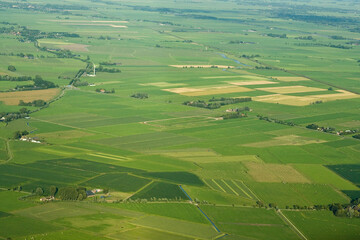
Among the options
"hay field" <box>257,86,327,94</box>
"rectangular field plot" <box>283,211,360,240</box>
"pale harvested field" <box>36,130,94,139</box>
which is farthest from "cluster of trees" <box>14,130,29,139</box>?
"hay field" <box>257,86,327,94</box>

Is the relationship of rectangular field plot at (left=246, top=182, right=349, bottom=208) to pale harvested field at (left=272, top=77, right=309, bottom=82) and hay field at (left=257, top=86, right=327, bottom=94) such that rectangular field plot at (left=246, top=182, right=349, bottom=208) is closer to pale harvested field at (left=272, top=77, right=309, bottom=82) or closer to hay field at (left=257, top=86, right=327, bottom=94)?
hay field at (left=257, top=86, right=327, bottom=94)

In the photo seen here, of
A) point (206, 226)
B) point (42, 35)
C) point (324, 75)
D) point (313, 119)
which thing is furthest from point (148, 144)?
point (42, 35)

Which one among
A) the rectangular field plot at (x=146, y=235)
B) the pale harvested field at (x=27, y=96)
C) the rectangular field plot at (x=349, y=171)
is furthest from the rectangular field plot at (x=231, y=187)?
the pale harvested field at (x=27, y=96)

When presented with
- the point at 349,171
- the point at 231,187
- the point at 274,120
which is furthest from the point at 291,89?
the point at 231,187

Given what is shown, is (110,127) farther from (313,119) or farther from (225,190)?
(313,119)

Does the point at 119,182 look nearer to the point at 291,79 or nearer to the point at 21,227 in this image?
the point at 21,227

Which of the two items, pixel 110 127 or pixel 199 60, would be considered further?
pixel 199 60
